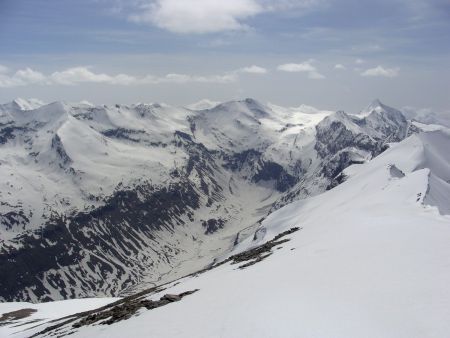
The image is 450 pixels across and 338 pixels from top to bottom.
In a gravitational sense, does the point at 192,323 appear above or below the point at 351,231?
above

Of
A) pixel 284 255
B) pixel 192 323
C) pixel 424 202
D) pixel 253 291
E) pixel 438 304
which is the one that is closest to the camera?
pixel 438 304

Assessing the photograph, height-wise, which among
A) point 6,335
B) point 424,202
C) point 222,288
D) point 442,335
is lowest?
point 6,335

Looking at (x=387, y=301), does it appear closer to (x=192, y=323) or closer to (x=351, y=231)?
(x=192, y=323)

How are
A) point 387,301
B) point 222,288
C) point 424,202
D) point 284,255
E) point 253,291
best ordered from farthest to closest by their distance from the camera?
1. point 424,202
2. point 284,255
3. point 222,288
4. point 253,291
5. point 387,301

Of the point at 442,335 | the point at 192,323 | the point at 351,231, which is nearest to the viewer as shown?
the point at 442,335

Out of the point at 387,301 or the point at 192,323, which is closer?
the point at 387,301

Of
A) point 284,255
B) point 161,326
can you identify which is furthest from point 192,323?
point 284,255

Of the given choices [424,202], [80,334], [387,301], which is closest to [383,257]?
[387,301]

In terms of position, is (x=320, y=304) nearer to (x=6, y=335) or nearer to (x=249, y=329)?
(x=249, y=329)

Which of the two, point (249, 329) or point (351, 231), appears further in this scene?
point (351, 231)
